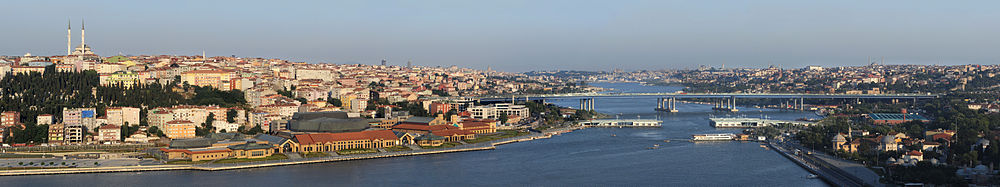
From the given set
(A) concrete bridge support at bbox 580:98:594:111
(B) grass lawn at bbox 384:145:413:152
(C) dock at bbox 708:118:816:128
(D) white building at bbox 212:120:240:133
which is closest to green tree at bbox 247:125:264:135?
(D) white building at bbox 212:120:240:133

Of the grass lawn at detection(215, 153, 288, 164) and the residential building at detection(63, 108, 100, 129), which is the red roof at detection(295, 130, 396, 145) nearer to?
the grass lawn at detection(215, 153, 288, 164)

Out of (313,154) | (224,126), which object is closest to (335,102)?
(224,126)

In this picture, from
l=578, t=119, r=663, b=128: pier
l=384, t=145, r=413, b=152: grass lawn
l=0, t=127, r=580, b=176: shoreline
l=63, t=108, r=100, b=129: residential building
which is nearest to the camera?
l=0, t=127, r=580, b=176: shoreline

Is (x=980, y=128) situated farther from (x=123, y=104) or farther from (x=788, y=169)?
(x=123, y=104)

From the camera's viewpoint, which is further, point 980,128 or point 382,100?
point 382,100

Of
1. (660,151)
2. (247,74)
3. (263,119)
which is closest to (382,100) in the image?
(247,74)

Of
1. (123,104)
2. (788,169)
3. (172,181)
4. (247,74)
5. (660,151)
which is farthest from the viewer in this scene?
(247,74)

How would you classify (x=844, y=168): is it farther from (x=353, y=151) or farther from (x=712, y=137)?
(x=353, y=151)
